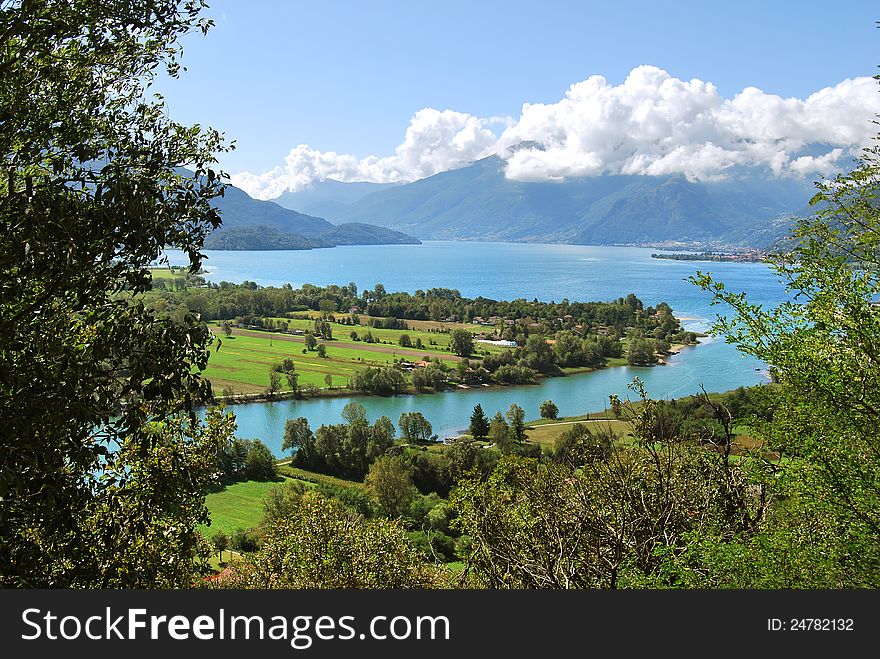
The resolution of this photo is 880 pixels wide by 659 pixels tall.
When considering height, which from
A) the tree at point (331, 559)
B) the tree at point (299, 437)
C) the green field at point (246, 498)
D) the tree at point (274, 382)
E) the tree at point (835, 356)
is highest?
the tree at point (835, 356)

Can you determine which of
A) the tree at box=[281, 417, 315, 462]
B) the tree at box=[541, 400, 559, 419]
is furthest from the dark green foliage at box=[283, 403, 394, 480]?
the tree at box=[541, 400, 559, 419]

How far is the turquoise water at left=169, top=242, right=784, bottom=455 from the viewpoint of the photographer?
49.2 metres

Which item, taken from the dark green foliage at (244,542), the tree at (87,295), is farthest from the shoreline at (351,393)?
the tree at (87,295)

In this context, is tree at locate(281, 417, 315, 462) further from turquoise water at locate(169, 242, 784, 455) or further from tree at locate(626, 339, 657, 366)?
tree at locate(626, 339, 657, 366)

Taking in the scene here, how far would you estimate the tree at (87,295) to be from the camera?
3252 mm

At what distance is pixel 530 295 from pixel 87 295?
4241 inches

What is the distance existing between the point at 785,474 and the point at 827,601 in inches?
70.0

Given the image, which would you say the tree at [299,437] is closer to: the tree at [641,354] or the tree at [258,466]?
the tree at [258,466]

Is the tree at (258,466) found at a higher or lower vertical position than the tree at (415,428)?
lower

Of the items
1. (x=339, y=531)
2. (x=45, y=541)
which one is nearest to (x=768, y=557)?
(x=45, y=541)

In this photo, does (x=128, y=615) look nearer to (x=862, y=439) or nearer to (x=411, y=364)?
(x=862, y=439)

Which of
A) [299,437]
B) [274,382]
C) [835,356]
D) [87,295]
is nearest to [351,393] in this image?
[274,382]

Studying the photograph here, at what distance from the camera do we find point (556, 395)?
5509 centimetres

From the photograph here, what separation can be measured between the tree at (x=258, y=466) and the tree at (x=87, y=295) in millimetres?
33065
